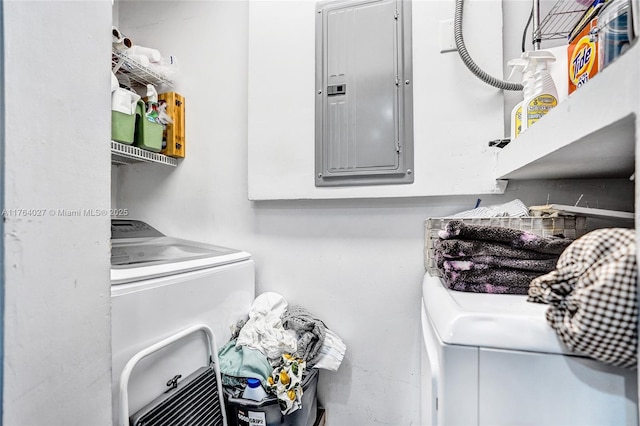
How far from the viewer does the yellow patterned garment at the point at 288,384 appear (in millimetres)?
1104

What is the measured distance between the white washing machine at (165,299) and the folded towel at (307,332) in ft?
0.70

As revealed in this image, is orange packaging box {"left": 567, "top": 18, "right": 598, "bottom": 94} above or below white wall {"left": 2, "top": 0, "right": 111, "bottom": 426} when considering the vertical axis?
above

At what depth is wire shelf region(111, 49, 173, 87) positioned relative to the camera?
134 centimetres

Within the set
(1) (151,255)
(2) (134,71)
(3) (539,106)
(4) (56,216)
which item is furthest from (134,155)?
(3) (539,106)

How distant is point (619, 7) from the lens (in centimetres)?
49

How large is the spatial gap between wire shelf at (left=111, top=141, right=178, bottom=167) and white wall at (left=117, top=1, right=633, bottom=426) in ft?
0.21

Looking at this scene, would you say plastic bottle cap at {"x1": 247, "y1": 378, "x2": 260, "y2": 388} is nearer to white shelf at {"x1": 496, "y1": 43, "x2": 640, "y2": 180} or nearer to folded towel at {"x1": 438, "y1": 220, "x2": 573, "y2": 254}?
folded towel at {"x1": 438, "y1": 220, "x2": 573, "y2": 254}

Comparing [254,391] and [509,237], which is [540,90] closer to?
[509,237]

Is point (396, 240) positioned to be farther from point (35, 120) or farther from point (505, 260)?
point (35, 120)

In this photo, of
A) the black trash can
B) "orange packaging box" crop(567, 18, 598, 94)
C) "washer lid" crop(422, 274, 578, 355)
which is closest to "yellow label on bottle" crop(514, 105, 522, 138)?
"orange packaging box" crop(567, 18, 598, 94)

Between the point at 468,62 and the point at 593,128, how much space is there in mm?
836

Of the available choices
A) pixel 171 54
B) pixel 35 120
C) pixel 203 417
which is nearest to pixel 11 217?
pixel 35 120

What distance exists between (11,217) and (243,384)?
931 millimetres

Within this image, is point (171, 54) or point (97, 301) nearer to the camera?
point (97, 301)
